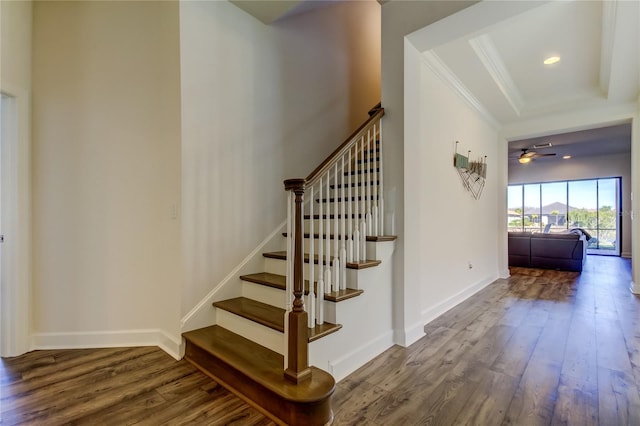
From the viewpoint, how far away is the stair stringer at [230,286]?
2.30 metres

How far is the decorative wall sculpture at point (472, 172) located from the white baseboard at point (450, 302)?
130 cm

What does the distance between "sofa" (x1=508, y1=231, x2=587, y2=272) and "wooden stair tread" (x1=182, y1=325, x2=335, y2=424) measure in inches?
244

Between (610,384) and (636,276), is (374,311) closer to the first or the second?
(610,384)

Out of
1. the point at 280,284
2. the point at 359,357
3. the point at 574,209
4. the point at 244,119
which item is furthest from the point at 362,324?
the point at 574,209

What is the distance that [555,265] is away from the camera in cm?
595

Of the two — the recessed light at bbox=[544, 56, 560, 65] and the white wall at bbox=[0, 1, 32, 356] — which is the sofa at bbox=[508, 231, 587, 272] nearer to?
the recessed light at bbox=[544, 56, 560, 65]

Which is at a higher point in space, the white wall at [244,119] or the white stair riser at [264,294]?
the white wall at [244,119]

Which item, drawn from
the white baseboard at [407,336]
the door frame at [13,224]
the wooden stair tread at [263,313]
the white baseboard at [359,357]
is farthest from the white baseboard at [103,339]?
the white baseboard at [407,336]

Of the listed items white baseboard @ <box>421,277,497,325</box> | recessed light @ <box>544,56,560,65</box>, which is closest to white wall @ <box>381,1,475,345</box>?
white baseboard @ <box>421,277,497,325</box>

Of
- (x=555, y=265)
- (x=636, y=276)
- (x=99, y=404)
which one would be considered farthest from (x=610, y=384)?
(x=555, y=265)

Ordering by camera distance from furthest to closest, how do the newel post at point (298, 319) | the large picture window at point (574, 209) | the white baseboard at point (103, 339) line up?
the large picture window at point (574, 209)
the white baseboard at point (103, 339)
the newel post at point (298, 319)

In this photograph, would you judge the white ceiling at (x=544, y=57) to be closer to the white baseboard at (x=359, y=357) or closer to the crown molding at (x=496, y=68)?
the crown molding at (x=496, y=68)

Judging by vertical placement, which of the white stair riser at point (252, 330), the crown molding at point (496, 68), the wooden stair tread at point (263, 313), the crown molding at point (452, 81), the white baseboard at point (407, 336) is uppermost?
the crown molding at point (496, 68)

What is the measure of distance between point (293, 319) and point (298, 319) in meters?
0.03
